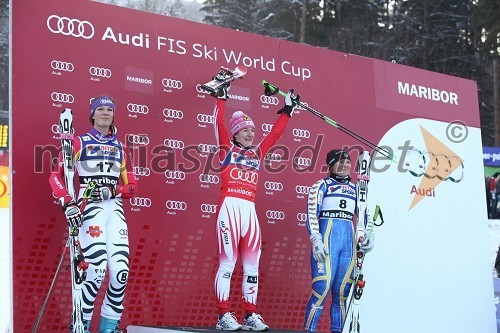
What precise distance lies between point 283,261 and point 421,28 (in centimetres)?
2165

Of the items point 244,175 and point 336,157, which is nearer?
point 244,175

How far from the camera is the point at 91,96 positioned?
23.5 ft

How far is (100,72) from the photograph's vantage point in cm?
725

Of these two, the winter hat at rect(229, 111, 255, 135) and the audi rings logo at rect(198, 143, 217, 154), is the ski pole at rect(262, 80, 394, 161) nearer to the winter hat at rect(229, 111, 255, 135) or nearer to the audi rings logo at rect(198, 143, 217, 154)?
the winter hat at rect(229, 111, 255, 135)

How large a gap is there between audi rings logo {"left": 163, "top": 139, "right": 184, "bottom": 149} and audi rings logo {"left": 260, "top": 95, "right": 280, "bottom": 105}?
3.58 ft

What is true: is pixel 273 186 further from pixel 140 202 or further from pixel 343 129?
pixel 140 202

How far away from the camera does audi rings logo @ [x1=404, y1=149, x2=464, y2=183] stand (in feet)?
31.0

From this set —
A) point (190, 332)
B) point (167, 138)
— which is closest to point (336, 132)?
point (167, 138)

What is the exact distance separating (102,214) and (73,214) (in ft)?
1.17

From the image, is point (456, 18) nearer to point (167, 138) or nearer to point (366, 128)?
point (366, 128)

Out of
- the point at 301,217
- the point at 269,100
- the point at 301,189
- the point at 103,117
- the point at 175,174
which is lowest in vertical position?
the point at 301,217

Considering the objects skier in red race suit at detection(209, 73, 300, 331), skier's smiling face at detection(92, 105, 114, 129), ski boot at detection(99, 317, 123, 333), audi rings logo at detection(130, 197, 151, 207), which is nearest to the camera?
ski boot at detection(99, 317, 123, 333)

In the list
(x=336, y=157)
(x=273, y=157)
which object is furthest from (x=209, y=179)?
(x=336, y=157)

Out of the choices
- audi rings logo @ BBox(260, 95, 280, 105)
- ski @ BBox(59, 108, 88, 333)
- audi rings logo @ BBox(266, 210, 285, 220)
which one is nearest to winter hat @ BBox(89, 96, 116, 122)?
ski @ BBox(59, 108, 88, 333)
